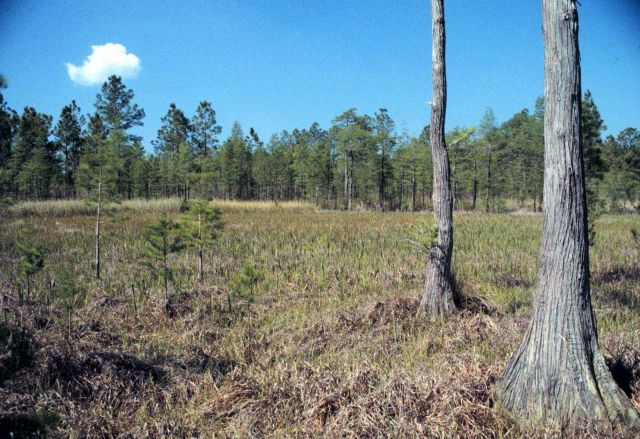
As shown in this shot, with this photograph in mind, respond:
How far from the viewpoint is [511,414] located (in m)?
3.40

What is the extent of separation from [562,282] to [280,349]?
3307 mm

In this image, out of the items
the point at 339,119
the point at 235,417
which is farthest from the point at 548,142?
the point at 339,119

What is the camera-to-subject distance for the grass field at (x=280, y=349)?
348 cm

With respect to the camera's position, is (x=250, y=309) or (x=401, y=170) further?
(x=401, y=170)

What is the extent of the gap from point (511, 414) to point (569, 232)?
5.09 ft

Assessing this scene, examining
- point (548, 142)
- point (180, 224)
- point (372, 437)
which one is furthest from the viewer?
point (180, 224)

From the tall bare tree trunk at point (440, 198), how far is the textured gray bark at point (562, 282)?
9.17 ft

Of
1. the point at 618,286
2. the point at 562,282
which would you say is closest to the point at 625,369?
the point at 562,282

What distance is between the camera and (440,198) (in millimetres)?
6426

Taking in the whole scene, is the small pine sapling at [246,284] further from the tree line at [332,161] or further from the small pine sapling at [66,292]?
the tree line at [332,161]

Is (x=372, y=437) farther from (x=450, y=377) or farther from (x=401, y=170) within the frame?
(x=401, y=170)

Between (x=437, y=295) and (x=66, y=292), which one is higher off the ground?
(x=66, y=292)

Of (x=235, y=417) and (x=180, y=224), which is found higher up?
(x=180, y=224)

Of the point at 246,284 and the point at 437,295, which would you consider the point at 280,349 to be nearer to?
the point at 246,284
